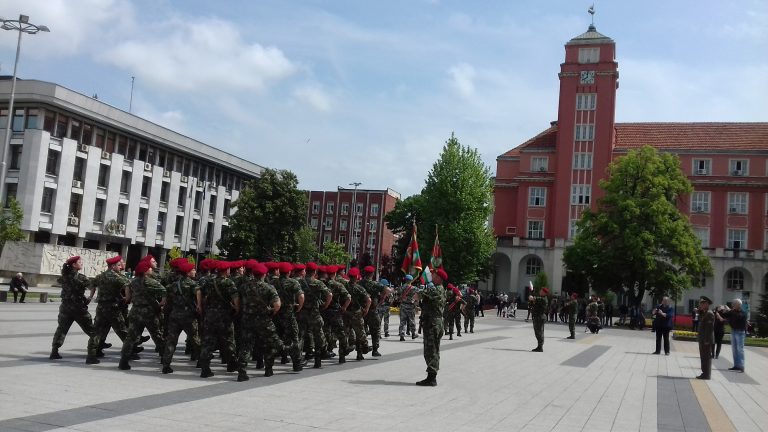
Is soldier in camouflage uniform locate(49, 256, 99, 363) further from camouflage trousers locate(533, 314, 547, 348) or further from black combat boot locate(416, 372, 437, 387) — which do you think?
camouflage trousers locate(533, 314, 547, 348)

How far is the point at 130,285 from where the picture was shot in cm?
1240

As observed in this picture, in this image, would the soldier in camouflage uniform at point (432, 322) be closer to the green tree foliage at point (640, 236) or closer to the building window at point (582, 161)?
the green tree foliage at point (640, 236)

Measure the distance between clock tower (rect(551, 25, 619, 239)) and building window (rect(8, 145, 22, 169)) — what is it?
158ft

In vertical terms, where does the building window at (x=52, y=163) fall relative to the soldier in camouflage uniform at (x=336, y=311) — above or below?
above

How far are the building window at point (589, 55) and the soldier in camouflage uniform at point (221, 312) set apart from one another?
65307mm

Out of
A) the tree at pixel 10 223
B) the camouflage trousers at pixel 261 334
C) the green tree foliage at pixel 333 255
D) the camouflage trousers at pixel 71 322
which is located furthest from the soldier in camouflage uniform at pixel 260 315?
the green tree foliage at pixel 333 255

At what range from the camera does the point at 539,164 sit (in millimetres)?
73750

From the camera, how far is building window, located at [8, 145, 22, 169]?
167ft

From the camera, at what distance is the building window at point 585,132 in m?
69.8

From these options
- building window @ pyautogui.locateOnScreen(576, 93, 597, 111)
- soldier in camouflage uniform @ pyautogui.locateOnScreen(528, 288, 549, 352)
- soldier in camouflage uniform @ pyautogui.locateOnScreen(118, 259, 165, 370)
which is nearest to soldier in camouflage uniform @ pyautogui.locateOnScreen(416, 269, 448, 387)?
soldier in camouflage uniform @ pyautogui.locateOnScreen(118, 259, 165, 370)

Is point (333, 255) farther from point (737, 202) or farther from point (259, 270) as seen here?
point (259, 270)

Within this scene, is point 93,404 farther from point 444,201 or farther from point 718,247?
point 718,247

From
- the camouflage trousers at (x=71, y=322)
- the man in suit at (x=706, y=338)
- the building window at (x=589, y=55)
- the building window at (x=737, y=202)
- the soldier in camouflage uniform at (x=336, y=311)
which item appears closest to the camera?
the camouflage trousers at (x=71, y=322)

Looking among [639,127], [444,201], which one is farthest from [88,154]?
[639,127]
